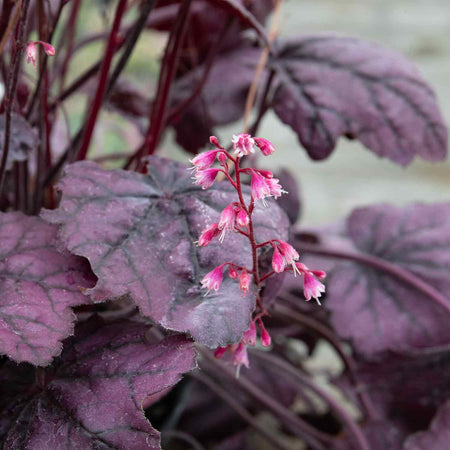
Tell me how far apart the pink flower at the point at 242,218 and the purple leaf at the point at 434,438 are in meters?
0.35

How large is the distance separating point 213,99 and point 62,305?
41 cm

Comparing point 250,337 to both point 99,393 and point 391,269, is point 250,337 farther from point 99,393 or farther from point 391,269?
point 391,269

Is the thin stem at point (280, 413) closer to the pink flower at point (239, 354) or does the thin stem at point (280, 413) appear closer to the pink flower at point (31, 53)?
the pink flower at point (239, 354)

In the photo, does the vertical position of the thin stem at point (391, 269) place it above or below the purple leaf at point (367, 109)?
below

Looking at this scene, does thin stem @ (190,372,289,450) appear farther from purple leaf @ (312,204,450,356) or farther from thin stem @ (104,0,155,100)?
thin stem @ (104,0,155,100)

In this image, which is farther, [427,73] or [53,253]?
[427,73]

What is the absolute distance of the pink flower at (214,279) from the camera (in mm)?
371

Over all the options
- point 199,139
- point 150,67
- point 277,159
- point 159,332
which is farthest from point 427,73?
point 159,332

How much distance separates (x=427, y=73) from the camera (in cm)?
239

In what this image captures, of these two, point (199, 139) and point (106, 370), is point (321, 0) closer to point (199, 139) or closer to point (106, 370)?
point (199, 139)

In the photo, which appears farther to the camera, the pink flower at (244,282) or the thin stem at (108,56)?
the thin stem at (108,56)

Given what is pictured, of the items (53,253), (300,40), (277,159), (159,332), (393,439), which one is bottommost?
(277,159)

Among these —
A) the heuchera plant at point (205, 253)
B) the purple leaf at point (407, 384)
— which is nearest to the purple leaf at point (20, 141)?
the heuchera plant at point (205, 253)

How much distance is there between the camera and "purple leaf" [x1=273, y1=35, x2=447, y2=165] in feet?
1.94
